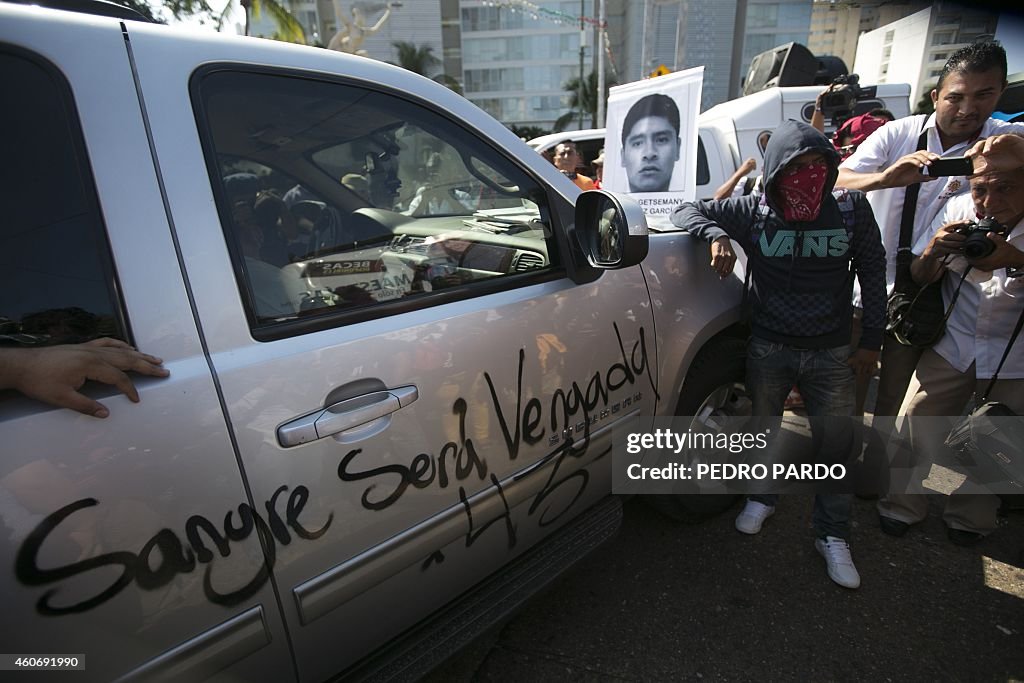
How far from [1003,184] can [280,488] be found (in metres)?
2.61

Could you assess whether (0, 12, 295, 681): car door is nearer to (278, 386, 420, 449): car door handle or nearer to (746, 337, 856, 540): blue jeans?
(278, 386, 420, 449): car door handle

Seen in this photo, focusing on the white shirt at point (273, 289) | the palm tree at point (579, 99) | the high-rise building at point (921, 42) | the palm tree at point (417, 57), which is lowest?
the white shirt at point (273, 289)

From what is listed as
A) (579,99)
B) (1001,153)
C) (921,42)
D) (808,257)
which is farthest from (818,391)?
(579,99)

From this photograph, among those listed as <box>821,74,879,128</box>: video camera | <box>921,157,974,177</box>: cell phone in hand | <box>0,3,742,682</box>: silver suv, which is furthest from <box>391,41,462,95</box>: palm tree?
<box>0,3,742,682</box>: silver suv

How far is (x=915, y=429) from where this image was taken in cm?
254

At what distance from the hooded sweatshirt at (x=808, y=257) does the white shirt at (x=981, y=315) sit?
1.20ft

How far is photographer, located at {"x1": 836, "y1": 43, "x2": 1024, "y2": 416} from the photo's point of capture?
90.1 inches

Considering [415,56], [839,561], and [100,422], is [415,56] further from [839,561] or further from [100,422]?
[100,422]

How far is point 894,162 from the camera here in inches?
103

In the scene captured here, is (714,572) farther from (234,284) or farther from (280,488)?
(234,284)

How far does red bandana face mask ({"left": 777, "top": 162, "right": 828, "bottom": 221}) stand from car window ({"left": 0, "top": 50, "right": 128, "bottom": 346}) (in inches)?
85.2

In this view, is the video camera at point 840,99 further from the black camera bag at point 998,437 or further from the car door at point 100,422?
the car door at point 100,422

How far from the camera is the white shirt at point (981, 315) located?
2.12m

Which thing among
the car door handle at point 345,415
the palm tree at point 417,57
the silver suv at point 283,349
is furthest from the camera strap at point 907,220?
the palm tree at point 417,57
